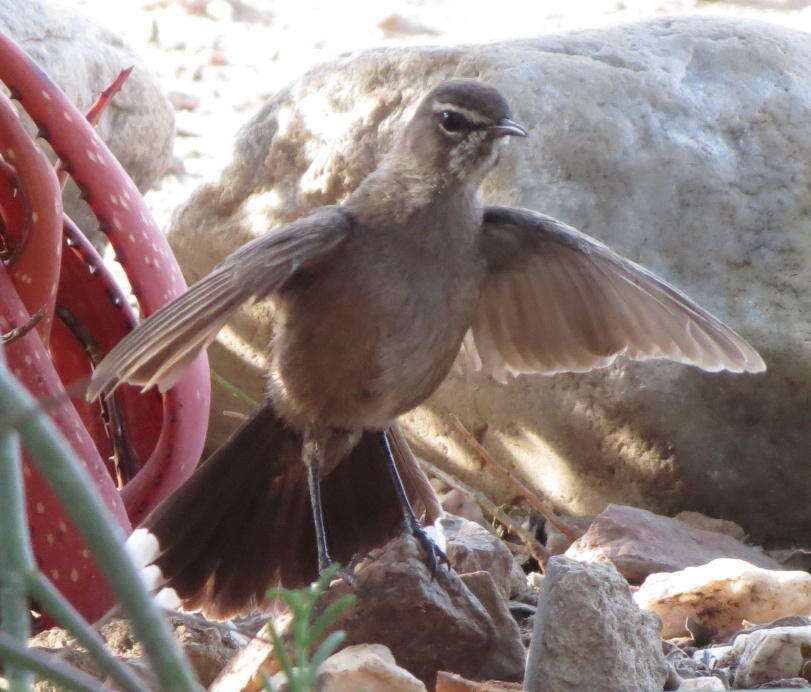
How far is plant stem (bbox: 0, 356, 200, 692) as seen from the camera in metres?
0.95

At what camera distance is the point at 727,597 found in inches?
133

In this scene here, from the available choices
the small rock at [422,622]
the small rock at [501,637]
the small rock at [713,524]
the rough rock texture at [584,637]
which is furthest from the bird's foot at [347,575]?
the small rock at [713,524]

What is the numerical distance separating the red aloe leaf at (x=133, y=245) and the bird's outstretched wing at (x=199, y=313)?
0.72 meters

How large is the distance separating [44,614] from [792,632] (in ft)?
5.64

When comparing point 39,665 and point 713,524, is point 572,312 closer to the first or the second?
point 713,524

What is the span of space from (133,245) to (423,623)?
141 centimetres

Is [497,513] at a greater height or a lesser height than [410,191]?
lesser

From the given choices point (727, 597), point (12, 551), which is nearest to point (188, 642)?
point (727, 597)

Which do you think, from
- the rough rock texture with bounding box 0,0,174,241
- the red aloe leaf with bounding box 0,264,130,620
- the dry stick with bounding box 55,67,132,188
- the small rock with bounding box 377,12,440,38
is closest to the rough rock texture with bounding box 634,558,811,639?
the red aloe leaf with bounding box 0,264,130,620

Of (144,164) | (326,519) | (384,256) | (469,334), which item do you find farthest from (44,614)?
(144,164)

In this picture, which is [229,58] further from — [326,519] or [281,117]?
[326,519]

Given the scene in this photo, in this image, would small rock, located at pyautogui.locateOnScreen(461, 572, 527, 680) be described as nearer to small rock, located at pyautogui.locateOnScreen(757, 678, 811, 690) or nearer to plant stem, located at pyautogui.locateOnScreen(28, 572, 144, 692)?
small rock, located at pyautogui.locateOnScreen(757, 678, 811, 690)

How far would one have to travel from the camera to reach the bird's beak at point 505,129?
3.26 m

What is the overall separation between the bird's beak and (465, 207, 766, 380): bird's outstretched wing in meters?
0.32
